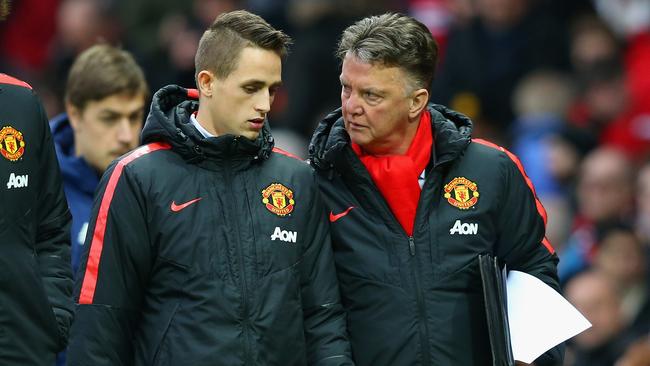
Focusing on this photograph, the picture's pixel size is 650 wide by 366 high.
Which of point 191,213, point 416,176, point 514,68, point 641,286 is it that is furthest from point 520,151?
point 191,213

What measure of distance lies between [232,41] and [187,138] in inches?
15.1

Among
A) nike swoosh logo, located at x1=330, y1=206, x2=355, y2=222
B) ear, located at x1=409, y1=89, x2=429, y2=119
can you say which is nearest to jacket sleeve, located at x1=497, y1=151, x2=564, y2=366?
ear, located at x1=409, y1=89, x2=429, y2=119

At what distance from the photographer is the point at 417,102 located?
18.4 feet

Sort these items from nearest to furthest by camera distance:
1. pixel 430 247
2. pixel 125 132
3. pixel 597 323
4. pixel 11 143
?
pixel 11 143, pixel 430 247, pixel 125 132, pixel 597 323

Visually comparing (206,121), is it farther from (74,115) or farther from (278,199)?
(74,115)

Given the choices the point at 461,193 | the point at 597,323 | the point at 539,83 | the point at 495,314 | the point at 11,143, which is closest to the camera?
the point at 11,143

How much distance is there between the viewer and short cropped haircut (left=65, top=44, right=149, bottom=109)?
6734 mm

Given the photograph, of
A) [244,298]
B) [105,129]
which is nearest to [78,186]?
[105,129]

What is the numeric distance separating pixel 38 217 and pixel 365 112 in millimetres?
1273

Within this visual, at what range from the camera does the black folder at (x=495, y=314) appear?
528 cm

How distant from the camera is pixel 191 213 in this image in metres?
5.04

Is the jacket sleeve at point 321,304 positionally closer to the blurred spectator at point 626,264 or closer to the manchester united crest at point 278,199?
the manchester united crest at point 278,199

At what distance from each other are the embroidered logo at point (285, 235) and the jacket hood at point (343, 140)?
16.8 inches

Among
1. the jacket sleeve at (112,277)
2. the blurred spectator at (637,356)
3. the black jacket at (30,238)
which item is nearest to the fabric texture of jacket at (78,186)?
the black jacket at (30,238)
